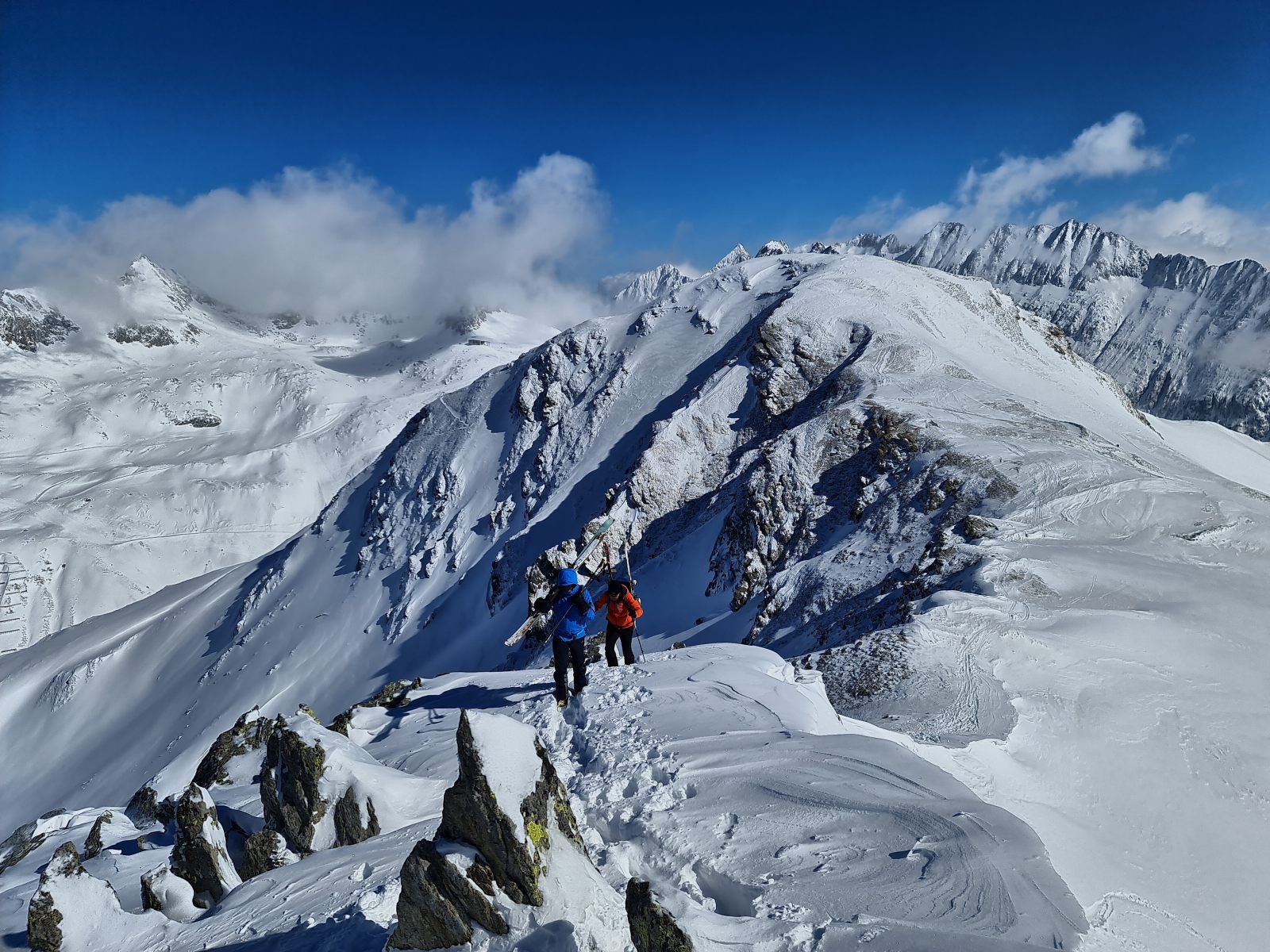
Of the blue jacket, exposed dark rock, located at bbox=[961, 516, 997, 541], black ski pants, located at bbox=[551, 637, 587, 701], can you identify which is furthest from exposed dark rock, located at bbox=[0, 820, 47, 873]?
exposed dark rock, located at bbox=[961, 516, 997, 541]

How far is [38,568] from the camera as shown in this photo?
116375mm

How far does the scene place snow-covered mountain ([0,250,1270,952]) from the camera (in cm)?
676

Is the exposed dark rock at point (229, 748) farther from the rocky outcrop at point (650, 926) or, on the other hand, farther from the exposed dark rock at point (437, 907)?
the rocky outcrop at point (650, 926)

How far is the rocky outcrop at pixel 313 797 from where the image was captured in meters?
9.17

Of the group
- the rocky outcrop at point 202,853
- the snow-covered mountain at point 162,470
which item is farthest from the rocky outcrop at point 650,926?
the snow-covered mountain at point 162,470

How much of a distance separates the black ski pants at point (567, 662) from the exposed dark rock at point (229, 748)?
8.31 m

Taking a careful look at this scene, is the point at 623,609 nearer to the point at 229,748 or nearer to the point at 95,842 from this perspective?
the point at 229,748

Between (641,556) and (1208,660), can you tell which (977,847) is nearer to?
(1208,660)

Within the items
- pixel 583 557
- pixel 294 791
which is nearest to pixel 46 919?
pixel 294 791

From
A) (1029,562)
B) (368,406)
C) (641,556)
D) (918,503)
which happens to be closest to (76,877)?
(1029,562)

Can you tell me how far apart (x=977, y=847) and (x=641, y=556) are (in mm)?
32394

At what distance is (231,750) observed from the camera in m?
16.5

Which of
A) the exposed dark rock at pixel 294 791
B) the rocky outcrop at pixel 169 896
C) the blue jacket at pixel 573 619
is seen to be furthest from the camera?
the blue jacket at pixel 573 619

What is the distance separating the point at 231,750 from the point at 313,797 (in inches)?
354
